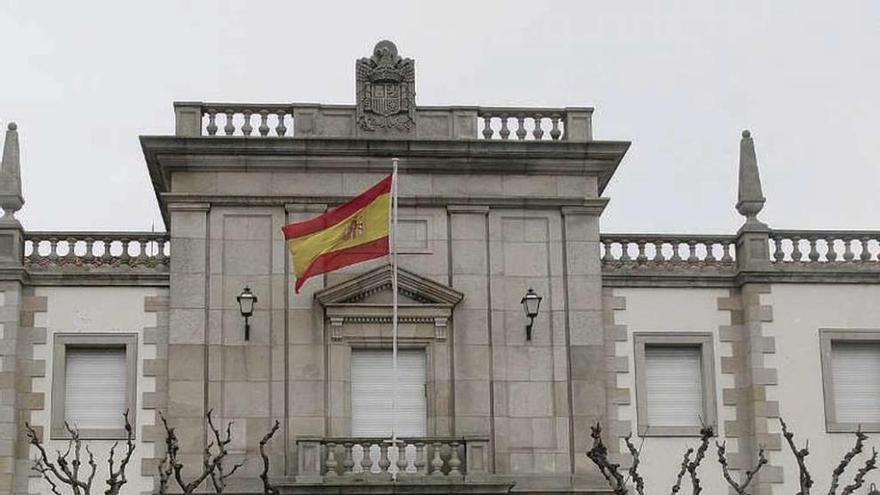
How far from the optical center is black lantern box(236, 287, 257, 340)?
84.7ft

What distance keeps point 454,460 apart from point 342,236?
4136 millimetres

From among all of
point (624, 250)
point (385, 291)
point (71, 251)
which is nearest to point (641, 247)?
point (624, 250)

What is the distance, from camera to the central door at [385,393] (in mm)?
26125

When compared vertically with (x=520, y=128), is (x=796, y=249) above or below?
below

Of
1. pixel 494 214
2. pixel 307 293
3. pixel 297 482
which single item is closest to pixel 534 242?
pixel 494 214

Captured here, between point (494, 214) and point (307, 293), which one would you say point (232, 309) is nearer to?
point (307, 293)

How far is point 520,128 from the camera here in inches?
1093

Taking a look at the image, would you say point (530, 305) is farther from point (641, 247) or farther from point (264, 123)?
point (264, 123)

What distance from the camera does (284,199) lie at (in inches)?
1061

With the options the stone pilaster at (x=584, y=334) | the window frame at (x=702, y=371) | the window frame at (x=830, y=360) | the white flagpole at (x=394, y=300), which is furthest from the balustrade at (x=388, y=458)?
the window frame at (x=830, y=360)

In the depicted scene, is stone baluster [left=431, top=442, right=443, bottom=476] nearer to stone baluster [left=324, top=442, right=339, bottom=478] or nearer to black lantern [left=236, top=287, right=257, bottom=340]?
stone baluster [left=324, top=442, right=339, bottom=478]

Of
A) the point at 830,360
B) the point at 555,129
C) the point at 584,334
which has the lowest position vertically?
the point at 830,360

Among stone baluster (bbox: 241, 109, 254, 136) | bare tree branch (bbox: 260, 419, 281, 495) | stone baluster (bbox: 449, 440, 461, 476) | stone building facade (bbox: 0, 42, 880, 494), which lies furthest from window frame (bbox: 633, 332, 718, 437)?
stone baluster (bbox: 241, 109, 254, 136)

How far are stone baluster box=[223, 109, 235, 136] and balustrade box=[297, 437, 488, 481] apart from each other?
589 centimetres
